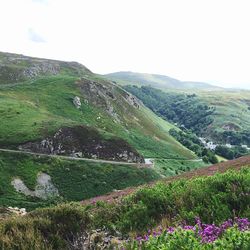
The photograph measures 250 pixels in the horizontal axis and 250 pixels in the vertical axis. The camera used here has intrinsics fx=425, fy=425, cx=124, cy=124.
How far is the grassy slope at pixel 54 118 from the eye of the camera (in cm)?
12414

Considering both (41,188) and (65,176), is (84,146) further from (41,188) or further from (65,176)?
(41,188)

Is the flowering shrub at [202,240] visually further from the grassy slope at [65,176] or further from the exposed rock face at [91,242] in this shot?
the grassy slope at [65,176]

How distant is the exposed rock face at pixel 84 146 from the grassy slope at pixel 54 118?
3208 millimetres

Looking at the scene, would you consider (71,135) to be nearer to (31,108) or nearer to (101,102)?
(31,108)

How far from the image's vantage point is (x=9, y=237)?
428 inches

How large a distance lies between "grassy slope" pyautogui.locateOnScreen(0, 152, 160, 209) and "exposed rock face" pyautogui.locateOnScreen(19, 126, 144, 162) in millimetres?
7469

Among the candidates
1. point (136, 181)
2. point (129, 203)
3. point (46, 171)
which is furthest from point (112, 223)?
point (136, 181)

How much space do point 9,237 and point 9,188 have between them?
3291 inches

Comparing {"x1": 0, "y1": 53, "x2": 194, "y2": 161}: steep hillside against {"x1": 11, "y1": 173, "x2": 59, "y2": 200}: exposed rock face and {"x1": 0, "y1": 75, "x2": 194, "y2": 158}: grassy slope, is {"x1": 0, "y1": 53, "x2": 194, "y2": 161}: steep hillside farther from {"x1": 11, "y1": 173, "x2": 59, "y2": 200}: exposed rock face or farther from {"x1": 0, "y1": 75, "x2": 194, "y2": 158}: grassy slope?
{"x1": 11, "y1": 173, "x2": 59, "y2": 200}: exposed rock face

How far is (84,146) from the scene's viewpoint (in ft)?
406

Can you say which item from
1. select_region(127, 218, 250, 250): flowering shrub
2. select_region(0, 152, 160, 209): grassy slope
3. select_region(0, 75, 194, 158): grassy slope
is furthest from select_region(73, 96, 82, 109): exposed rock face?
select_region(127, 218, 250, 250): flowering shrub

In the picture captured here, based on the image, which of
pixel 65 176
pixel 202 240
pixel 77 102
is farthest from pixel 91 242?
pixel 77 102

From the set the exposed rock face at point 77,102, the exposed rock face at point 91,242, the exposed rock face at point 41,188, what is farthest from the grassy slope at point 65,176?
the exposed rock face at point 91,242

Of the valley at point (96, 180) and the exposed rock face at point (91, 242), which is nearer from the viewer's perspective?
the exposed rock face at point (91, 242)
